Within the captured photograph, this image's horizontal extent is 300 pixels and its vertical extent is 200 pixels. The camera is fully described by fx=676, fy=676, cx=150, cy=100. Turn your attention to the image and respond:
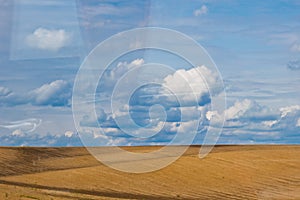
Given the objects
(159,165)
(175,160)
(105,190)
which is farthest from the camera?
(175,160)

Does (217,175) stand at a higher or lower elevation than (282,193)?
lower

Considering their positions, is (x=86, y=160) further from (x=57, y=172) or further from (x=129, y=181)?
(x=129, y=181)

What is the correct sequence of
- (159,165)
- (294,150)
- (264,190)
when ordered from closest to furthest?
1. (264,190)
2. (159,165)
3. (294,150)

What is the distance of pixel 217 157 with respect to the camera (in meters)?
41.8

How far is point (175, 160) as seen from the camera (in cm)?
4009

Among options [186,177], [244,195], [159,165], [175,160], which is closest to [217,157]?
[175,160]

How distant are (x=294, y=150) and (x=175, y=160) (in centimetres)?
1256

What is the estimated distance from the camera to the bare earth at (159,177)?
25.7 m

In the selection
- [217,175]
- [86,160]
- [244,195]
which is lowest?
[86,160]

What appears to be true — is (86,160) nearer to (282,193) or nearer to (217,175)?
(217,175)

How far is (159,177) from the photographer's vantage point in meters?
32.6

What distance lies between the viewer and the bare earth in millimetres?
25722

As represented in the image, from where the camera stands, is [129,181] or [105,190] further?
[129,181]

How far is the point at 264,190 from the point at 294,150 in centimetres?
2030
